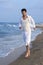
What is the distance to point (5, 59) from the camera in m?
10.5

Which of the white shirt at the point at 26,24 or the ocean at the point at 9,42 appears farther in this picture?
the ocean at the point at 9,42

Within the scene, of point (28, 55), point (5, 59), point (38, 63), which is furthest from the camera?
point (5, 59)

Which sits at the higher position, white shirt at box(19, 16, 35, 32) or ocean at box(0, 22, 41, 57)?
white shirt at box(19, 16, 35, 32)

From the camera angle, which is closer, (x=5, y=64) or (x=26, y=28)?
(x=26, y=28)

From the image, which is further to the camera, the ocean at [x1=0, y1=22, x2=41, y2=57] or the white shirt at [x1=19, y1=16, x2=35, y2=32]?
the ocean at [x1=0, y1=22, x2=41, y2=57]

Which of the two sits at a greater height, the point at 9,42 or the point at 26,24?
the point at 26,24

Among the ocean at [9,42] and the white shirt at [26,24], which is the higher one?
the white shirt at [26,24]

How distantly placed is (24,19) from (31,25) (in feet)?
1.03

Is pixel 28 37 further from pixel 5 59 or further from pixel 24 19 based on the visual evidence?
pixel 5 59

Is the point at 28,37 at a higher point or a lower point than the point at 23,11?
lower

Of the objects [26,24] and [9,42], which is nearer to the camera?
[26,24]

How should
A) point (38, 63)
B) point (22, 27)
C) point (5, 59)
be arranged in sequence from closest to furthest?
point (38, 63)
point (22, 27)
point (5, 59)

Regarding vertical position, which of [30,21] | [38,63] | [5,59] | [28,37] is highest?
[30,21]

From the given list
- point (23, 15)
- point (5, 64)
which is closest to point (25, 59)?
point (5, 64)
